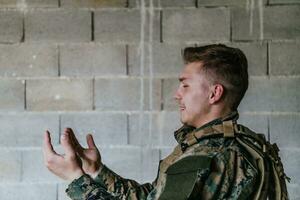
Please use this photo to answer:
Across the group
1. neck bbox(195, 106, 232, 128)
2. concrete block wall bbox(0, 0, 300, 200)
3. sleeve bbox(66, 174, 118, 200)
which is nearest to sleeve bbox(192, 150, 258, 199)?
neck bbox(195, 106, 232, 128)

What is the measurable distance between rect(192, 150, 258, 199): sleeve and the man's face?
0.17m

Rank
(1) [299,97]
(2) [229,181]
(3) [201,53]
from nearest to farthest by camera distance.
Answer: (2) [229,181], (3) [201,53], (1) [299,97]

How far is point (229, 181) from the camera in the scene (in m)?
1.47

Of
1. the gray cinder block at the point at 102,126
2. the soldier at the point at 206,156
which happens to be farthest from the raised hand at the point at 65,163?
the gray cinder block at the point at 102,126

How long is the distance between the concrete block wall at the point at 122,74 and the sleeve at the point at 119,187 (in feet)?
3.10

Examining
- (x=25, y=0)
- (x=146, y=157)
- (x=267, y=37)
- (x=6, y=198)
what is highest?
(x=25, y=0)

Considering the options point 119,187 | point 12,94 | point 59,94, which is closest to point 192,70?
point 119,187

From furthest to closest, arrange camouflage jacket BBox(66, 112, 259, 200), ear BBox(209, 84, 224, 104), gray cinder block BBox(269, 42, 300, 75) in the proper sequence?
gray cinder block BBox(269, 42, 300, 75)
ear BBox(209, 84, 224, 104)
camouflage jacket BBox(66, 112, 259, 200)

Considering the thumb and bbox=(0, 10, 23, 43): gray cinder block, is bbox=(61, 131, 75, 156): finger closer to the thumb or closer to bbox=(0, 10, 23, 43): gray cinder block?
the thumb

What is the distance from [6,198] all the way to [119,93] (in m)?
0.71

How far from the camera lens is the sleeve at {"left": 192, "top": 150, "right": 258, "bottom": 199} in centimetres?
145

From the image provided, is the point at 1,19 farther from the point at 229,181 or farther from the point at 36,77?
the point at 229,181

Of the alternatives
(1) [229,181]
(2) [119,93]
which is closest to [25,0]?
(2) [119,93]

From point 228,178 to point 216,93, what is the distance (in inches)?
10.2
